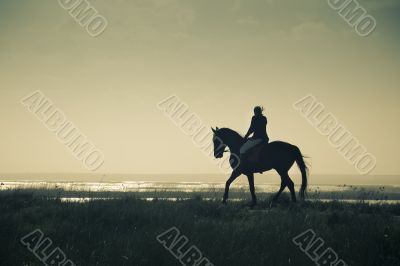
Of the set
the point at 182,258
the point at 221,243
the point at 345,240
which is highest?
the point at 345,240

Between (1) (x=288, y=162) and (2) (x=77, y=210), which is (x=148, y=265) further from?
(1) (x=288, y=162)

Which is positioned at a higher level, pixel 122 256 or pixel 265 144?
pixel 265 144

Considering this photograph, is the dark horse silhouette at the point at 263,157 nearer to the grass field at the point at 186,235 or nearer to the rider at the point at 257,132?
the rider at the point at 257,132

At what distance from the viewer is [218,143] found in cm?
1758

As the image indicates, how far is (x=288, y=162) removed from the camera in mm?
17656

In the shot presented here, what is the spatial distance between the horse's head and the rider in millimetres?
871

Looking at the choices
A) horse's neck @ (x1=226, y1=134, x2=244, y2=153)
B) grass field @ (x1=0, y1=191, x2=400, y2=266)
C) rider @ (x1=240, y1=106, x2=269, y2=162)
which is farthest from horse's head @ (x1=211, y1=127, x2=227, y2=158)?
grass field @ (x1=0, y1=191, x2=400, y2=266)

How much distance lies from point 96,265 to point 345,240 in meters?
5.28

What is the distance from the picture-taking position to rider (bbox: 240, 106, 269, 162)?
1686 centimetres

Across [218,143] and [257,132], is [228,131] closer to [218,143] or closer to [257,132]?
[218,143]

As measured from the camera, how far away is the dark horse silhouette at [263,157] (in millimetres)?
17359

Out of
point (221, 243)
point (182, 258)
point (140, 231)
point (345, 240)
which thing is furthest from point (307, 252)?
point (140, 231)

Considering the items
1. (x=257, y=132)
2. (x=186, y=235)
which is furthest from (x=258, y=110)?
(x=186, y=235)

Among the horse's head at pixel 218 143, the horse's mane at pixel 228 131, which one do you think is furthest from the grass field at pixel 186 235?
the horse's mane at pixel 228 131
